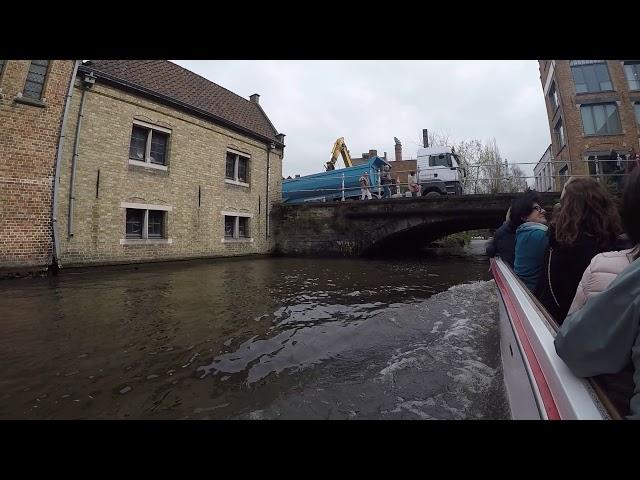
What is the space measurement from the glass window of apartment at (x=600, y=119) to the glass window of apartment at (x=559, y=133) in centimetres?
138

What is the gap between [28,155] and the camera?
7770 mm

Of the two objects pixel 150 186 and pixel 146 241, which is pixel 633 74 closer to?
pixel 150 186

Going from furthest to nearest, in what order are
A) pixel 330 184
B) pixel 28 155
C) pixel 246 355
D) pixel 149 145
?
pixel 330 184 < pixel 149 145 < pixel 28 155 < pixel 246 355

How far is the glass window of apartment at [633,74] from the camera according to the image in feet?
55.3

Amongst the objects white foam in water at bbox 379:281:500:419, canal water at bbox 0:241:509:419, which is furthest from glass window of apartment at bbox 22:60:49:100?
white foam in water at bbox 379:281:500:419

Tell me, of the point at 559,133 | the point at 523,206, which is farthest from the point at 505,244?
the point at 559,133

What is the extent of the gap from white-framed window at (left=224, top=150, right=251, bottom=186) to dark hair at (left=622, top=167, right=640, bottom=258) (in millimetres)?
13238

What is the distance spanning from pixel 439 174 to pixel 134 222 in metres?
12.1

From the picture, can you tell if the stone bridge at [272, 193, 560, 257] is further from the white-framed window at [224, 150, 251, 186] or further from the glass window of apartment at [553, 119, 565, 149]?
the glass window of apartment at [553, 119, 565, 149]

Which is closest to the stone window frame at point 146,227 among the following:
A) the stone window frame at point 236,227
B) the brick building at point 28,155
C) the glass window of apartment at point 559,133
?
the brick building at point 28,155

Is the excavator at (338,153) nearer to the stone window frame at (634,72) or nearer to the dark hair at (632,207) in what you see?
the stone window frame at (634,72)

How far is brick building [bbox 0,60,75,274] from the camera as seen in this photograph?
24.3ft
